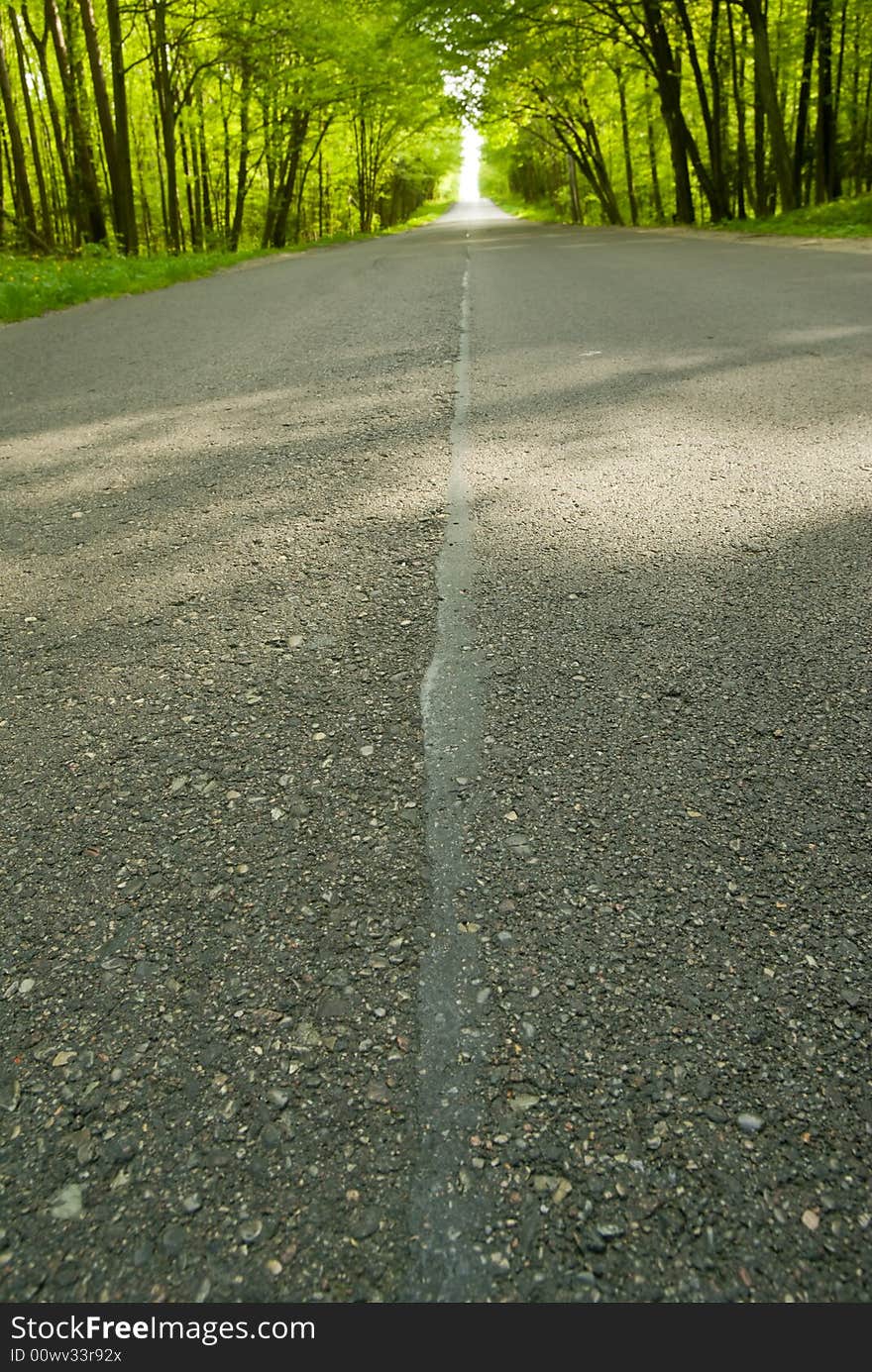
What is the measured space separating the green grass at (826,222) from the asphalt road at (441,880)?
43.8ft

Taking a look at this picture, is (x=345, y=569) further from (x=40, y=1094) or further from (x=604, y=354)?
(x=604, y=354)

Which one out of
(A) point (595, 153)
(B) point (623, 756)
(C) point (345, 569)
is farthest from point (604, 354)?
(A) point (595, 153)

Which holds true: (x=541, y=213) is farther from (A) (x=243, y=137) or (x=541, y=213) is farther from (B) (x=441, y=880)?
(B) (x=441, y=880)

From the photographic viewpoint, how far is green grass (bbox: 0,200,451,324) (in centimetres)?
928

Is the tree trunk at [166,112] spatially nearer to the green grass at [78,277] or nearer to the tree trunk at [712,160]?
the green grass at [78,277]

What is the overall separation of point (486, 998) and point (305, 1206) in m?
0.38

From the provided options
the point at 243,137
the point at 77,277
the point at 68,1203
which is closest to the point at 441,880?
the point at 68,1203

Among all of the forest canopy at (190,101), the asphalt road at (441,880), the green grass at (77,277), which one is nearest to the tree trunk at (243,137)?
the forest canopy at (190,101)

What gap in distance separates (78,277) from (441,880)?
11745mm

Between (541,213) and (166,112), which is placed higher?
(541,213)

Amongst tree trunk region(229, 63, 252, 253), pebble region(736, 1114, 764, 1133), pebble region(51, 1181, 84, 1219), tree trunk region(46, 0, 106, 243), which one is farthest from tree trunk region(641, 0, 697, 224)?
pebble region(51, 1181, 84, 1219)

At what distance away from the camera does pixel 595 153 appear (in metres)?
31.6

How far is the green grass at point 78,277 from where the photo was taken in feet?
30.5

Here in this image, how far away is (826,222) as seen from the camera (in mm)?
15266
